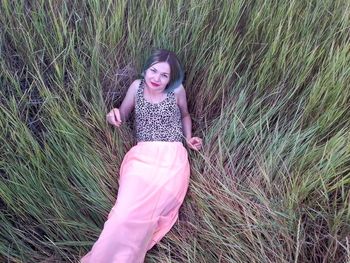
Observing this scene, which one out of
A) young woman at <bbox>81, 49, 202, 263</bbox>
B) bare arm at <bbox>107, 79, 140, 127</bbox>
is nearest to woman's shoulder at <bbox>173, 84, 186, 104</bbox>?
young woman at <bbox>81, 49, 202, 263</bbox>

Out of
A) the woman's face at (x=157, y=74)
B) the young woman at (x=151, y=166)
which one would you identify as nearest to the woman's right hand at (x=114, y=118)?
the young woman at (x=151, y=166)

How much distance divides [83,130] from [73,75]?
0.19 m

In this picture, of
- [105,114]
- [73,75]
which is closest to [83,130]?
[105,114]

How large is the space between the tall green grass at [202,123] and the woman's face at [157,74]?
162 millimetres

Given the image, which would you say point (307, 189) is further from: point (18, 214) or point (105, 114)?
point (18, 214)

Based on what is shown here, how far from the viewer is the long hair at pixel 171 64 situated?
130cm

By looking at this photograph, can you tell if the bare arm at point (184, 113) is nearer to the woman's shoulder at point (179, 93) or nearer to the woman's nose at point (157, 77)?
the woman's shoulder at point (179, 93)

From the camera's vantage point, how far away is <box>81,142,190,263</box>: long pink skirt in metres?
1.13

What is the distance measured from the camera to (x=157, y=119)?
4.42 ft

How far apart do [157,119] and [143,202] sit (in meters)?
0.29

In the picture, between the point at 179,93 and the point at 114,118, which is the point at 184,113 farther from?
the point at 114,118

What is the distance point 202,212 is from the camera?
1.22 metres

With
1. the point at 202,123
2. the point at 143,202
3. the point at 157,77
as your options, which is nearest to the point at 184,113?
the point at 202,123

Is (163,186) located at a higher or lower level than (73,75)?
lower
